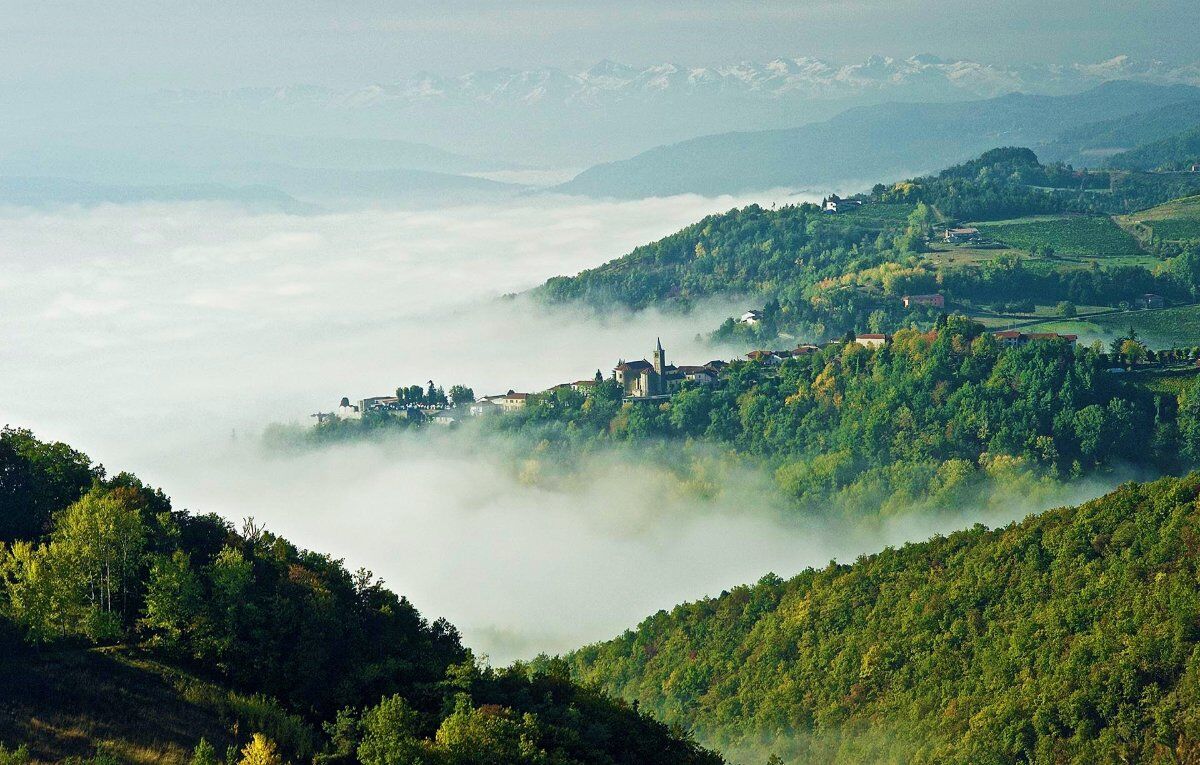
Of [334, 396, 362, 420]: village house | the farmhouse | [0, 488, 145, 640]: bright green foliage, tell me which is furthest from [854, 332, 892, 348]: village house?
[0, 488, 145, 640]: bright green foliage

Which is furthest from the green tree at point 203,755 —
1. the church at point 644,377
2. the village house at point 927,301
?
the village house at point 927,301

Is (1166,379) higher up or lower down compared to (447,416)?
lower down

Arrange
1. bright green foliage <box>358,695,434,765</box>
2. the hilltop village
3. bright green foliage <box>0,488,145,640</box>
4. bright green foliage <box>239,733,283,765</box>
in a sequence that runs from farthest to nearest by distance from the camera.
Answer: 1. the hilltop village
2. bright green foliage <box>0,488,145,640</box>
3. bright green foliage <box>358,695,434,765</box>
4. bright green foliage <box>239,733,283,765</box>

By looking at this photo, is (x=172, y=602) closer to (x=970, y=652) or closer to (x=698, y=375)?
(x=970, y=652)

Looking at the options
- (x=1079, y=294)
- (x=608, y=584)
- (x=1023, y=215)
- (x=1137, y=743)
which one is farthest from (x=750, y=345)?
(x=1137, y=743)

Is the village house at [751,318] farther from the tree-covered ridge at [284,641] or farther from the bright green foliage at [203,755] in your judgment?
the bright green foliage at [203,755]

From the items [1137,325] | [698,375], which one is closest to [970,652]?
[698,375]

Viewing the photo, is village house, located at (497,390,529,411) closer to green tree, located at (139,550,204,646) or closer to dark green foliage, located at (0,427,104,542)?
dark green foliage, located at (0,427,104,542)

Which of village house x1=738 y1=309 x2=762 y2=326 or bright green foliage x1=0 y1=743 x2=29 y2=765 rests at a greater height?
village house x1=738 y1=309 x2=762 y2=326
